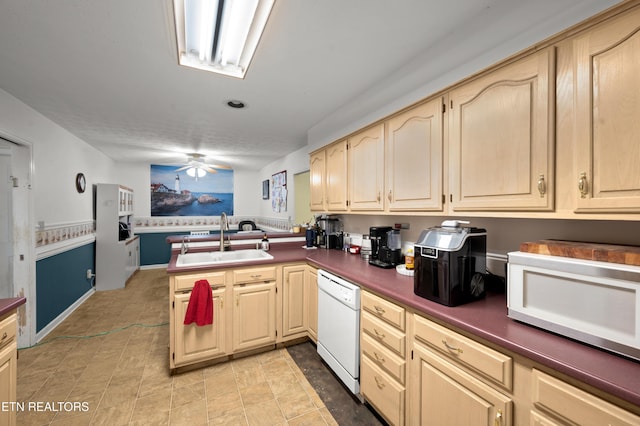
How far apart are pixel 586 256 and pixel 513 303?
32 centimetres

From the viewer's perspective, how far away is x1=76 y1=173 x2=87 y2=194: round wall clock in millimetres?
3569

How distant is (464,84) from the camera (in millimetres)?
1478

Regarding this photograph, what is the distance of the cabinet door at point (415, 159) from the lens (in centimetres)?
164

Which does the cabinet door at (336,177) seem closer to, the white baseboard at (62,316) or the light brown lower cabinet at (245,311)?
the light brown lower cabinet at (245,311)

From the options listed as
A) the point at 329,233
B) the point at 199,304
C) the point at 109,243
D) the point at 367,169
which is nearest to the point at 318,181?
the point at 329,233

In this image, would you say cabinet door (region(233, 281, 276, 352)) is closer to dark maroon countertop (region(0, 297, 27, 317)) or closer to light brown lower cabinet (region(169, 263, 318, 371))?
light brown lower cabinet (region(169, 263, 318, 371))

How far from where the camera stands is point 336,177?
268 centimetres

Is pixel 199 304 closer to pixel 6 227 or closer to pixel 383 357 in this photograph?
pixel 383 357

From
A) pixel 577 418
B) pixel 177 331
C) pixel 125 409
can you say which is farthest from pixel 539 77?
pixel 125 409

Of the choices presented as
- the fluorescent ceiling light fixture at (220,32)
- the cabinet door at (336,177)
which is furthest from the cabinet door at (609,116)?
the cabinet door at (336,177)

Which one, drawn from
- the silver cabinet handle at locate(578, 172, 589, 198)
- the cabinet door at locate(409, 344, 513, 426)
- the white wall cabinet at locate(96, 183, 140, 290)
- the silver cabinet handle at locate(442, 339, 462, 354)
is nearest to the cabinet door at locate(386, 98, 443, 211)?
Result: the silver cabinet handle at locate(578, 172, 589, 198)

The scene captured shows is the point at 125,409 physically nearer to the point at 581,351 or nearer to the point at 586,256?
the point at 581,351

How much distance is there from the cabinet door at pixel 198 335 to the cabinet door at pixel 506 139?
1.97 meters

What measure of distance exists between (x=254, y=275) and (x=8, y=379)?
143 centimetres
